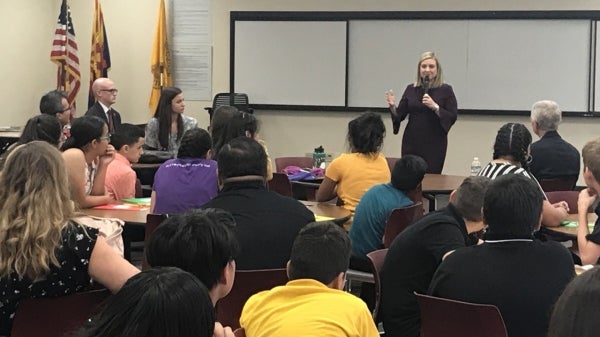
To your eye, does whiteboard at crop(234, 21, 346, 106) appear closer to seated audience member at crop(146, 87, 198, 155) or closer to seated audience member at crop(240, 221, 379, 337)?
seated audience member at crop(146, 87, 198, 155)

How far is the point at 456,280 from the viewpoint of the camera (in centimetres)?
283

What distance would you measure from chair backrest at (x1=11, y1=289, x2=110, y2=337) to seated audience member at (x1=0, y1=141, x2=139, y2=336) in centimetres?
4

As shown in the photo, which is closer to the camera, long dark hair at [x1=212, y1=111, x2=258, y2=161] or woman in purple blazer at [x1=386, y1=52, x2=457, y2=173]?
long dark hair at [x1=212, y1=111, x2=258, y2=161]

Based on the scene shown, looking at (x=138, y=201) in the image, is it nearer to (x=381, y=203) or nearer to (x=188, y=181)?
(x=188, y=181)

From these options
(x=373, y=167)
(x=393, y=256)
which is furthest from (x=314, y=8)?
(x=393, y=256)

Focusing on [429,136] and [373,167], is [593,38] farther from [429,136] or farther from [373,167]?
[373,167]

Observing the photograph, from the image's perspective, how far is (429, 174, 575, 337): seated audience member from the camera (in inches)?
108

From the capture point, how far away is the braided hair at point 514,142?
4.70 m

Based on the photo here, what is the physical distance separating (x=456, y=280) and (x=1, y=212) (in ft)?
5.21

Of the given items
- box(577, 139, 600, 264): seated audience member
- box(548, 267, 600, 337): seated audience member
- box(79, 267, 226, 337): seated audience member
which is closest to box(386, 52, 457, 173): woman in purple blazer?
box(577, 139, 600, 264): seated audience member

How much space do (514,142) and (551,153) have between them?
1.58 metres

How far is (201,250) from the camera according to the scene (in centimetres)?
220

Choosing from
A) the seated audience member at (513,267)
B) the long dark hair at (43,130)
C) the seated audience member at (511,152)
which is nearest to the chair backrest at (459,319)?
the seated audience member at (513,267)

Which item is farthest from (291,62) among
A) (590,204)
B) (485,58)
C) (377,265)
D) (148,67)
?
(377,265)
